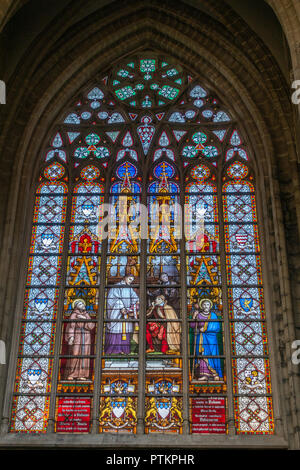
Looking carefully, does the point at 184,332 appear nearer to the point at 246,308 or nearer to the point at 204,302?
the point at 204,302

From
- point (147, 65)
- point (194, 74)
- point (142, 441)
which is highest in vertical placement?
point (147, 65)

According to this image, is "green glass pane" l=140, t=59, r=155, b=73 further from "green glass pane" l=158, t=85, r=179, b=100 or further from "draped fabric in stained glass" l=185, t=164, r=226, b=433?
"draped fabric in stained glass" l=185, t=164, r=226, b=433

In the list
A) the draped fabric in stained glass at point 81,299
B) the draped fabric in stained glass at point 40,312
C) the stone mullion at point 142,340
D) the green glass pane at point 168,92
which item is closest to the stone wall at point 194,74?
the draped fabric in stained glass at point 40,312

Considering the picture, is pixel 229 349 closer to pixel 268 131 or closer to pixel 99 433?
pixel 99 433

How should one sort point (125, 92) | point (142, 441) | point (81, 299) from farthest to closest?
point (125, 92) → point (81, 299) → point (142, 441)

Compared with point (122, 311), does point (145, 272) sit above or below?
above

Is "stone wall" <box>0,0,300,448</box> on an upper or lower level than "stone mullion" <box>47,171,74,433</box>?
upper

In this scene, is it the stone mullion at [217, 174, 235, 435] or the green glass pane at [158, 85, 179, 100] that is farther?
the green glass pane at [158, 85, 179, 100]

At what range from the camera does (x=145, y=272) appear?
1160 centimetres

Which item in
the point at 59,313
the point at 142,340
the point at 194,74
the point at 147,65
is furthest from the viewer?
the point at 147,65

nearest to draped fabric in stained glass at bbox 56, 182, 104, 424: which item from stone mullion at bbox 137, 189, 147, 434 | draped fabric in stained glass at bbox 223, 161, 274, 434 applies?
stone mullion at bbox 137, 189, 147, 434

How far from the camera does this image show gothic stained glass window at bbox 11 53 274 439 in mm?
10555

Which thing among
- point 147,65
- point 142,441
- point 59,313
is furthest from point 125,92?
point 142,441
